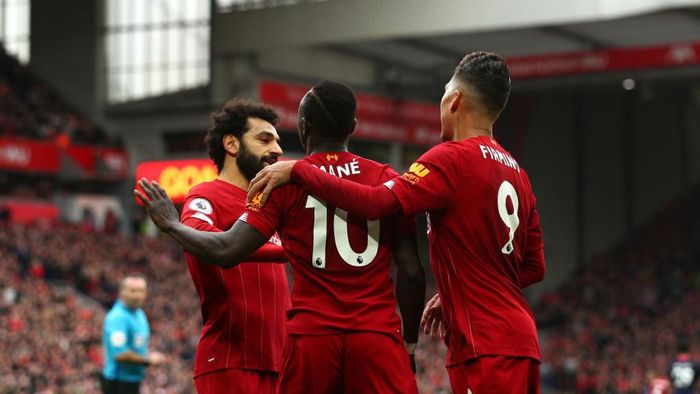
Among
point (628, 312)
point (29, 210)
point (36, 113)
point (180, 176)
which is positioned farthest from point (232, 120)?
point (36, 113)

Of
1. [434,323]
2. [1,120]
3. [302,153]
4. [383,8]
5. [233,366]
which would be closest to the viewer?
[434,323]

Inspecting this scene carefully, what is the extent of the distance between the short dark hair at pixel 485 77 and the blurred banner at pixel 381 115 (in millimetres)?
26230

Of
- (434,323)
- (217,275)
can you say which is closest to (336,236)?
(434,323)

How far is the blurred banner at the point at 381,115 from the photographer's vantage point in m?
32.5

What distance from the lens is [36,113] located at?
38.6 m

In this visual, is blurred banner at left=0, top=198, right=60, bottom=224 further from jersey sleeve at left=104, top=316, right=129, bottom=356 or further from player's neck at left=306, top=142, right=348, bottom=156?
player's neck at left=306, top=142, right=348, bottom=156

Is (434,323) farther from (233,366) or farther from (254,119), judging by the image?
(254,119)

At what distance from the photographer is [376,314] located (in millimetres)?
5371

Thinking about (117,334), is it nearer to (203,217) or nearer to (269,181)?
(203,217)

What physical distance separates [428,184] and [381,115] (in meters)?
29.8

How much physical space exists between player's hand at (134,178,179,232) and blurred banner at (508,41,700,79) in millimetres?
26755

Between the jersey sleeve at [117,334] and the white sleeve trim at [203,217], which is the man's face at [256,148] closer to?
the white sleeve trim at [203,217]

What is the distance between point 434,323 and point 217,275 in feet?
4.52

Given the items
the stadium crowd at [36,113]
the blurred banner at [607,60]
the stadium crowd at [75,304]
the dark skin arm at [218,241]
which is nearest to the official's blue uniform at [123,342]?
the dark skin arm at [218,241]
